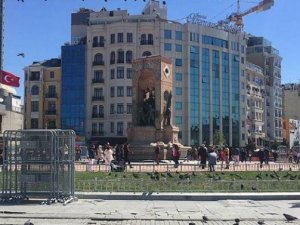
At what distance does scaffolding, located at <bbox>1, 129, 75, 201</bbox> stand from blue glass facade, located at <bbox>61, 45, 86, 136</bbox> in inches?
2617

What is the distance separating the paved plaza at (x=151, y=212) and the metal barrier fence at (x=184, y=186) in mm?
1367

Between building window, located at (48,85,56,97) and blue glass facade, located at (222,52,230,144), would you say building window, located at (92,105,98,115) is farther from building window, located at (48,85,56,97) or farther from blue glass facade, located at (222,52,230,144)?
blue glass facade, located at (222,52,230,144)

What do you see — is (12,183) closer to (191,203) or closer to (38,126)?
(191,203)

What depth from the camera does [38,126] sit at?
85562mm

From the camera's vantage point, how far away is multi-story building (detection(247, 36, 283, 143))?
108750 mm

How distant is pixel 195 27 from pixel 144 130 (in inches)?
1884

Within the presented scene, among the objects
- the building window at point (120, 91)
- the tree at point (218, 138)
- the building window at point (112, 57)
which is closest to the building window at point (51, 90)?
the building window at point (112, 57)

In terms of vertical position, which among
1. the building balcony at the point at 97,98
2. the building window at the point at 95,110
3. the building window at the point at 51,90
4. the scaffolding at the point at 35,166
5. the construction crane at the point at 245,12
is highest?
the construction crane at the point at 245,12

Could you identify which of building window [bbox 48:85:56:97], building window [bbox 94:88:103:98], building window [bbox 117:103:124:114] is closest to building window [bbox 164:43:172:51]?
building window [bbox 117:103:124:114]

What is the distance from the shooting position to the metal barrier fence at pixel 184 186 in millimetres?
16609

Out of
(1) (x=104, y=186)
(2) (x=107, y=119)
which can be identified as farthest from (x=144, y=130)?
(2) (x=107, y=119)

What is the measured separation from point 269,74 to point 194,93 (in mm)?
32800

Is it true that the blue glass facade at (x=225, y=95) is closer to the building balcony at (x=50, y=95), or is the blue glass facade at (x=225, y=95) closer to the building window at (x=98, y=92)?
the building window at (x=98, y=92)

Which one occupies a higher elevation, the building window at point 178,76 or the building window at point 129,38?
the building window at point 129,38
